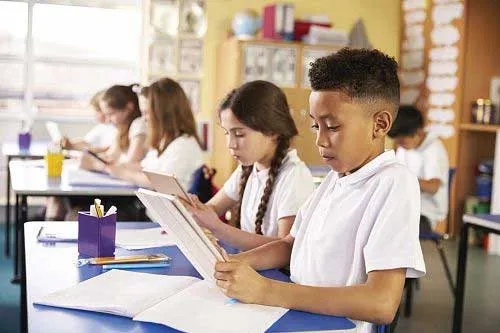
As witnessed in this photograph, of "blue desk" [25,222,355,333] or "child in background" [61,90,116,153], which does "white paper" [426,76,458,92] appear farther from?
"blue desk" [25,222,355,333]

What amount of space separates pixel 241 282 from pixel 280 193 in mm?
891

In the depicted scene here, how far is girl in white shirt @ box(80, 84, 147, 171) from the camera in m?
3.95

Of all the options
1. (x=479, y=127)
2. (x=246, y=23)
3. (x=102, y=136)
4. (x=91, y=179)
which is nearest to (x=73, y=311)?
Answer: (x=91, y=179)

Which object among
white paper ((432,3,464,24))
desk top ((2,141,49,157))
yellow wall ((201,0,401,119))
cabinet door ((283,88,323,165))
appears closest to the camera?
desk top ((2,141,49,157))

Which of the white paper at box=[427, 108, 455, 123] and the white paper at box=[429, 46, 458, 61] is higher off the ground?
the white paper at box=[429, 46, 458, 61]

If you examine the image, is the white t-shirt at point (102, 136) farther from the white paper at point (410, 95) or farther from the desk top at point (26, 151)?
the white paper at point (410, 95)

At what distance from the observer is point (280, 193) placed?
7.38 feet

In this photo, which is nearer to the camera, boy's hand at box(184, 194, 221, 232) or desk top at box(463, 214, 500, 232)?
boy's hand at box(184, 194, 221, 232)

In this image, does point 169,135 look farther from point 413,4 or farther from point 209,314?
point 413,4

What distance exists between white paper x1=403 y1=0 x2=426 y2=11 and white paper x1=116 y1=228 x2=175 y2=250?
487 centimetres

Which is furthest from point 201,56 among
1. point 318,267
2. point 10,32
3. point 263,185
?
point 318,267

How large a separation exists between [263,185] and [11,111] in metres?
4.49

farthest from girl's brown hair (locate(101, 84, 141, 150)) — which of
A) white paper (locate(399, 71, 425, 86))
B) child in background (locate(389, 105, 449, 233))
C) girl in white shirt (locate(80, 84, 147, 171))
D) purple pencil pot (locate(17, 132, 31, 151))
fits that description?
white paper (locate(399, 71, 425, 86))

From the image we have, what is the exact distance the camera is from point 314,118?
1.49 meters
